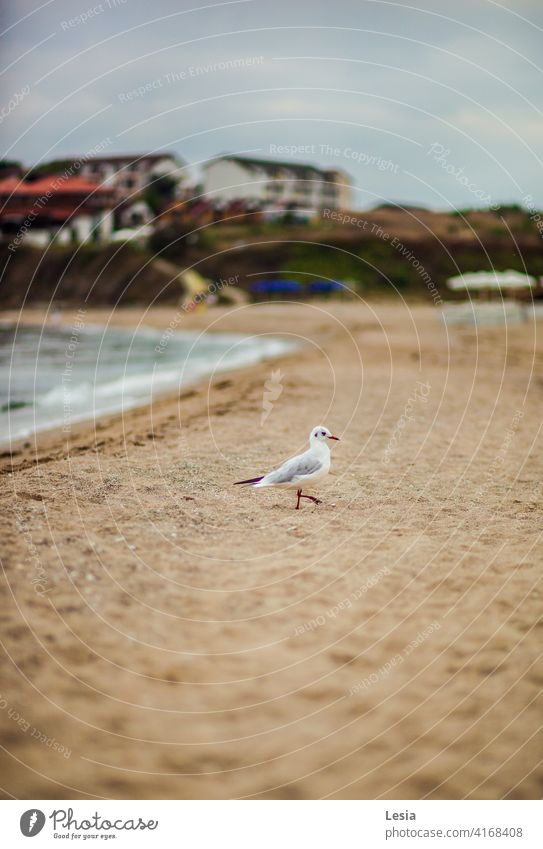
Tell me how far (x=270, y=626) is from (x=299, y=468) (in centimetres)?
159

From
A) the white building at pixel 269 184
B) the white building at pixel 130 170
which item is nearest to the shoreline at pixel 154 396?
the white building at pixel 269 184

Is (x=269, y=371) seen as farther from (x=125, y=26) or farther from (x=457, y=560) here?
(x=457, y=560)

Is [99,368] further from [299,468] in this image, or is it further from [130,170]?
[130,170]

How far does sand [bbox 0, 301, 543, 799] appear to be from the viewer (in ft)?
8.13

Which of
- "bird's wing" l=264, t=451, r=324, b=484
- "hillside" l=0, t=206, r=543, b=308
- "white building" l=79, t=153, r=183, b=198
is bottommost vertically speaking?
"bird's wing" l=264, t=451, r=324, b=484

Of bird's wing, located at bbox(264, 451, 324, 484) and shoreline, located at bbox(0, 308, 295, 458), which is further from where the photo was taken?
shoreline, located at bbox(0, 308, 295, 458)

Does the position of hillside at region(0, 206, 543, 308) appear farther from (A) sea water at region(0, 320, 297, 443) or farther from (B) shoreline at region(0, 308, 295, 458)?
(B) shoreline at region(0, 308, 295, 458)

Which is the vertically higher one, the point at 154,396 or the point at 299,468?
the point at 154,396

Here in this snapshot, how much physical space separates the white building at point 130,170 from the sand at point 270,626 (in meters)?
41.8

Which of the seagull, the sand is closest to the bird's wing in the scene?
the seagull

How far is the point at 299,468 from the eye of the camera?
4.62 meters

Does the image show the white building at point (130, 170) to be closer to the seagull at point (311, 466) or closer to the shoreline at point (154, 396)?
the shoreline at point (154, 396)

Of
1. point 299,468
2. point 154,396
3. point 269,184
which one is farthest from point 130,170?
point 299,468

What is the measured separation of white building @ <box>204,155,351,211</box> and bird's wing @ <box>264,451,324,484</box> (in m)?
31.7
